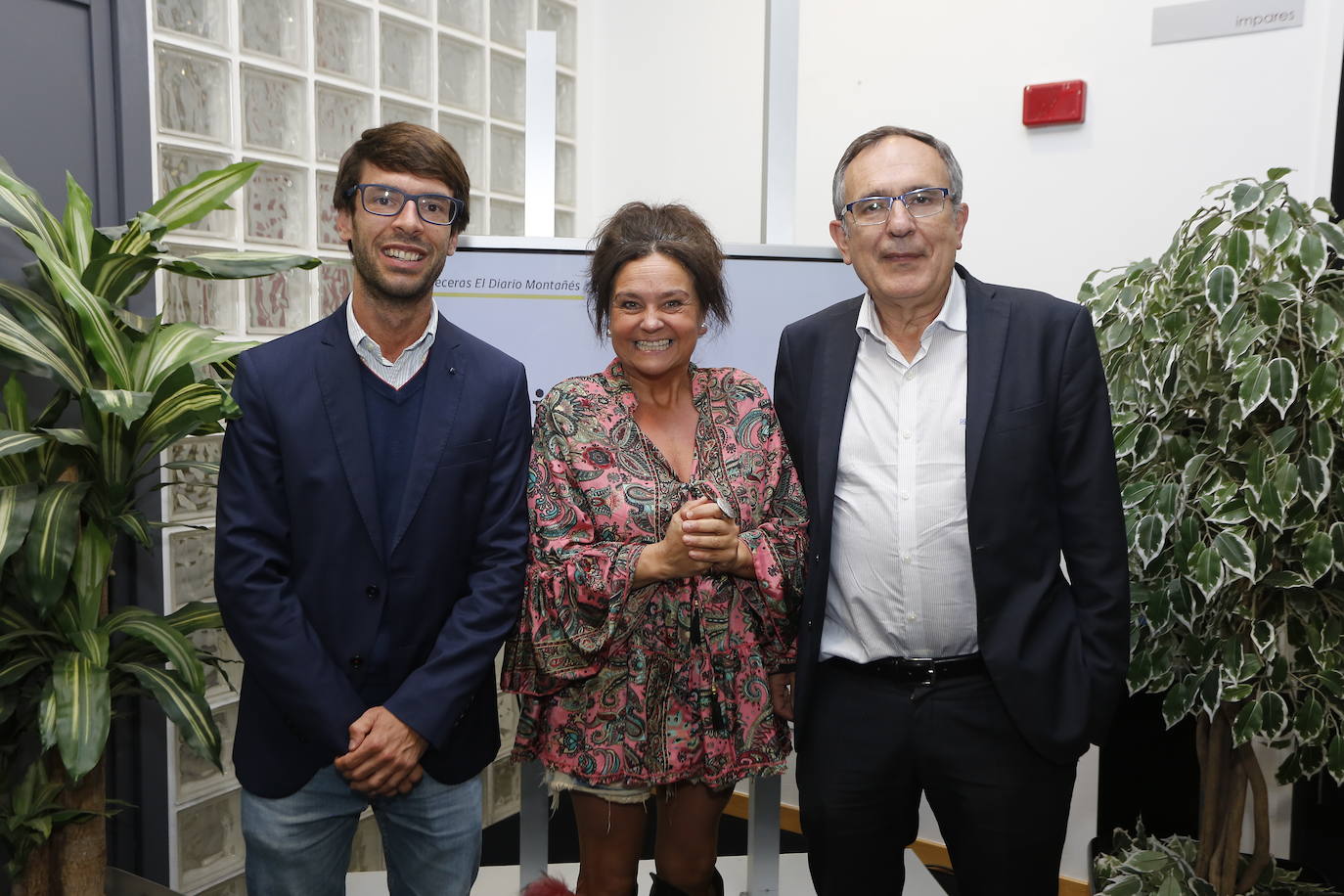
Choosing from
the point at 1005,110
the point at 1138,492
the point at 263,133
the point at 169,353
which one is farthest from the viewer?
the point at 1005,110

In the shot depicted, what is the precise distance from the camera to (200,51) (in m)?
2.56

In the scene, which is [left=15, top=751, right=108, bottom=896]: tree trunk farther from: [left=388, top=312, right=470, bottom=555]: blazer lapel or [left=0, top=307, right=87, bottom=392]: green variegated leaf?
[left=388, top=312, right=470, bottom=555]: blazer lapel

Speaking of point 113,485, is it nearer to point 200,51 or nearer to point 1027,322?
point 200,51

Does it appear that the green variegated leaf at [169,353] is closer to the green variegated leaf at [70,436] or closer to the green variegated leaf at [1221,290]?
the green variegated leaf at [70,436]

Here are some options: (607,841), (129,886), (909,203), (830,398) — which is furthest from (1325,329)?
(129,886)

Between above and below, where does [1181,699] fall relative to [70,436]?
below

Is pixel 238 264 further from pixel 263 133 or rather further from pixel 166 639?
pixel 263 133

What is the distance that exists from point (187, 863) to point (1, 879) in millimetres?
441

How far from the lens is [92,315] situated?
68.5 inches

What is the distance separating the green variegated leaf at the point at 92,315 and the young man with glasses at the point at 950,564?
127cm

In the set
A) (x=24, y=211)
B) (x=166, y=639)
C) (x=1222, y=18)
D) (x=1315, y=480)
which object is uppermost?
(x=1222, y=18)

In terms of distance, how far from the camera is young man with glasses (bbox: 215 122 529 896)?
61.7 inches

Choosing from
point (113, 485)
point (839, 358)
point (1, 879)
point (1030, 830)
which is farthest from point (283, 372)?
point (1, 879)

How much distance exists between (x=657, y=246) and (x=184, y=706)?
1.27 m
